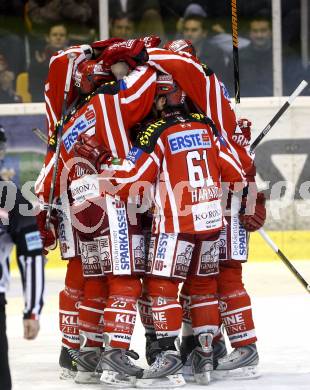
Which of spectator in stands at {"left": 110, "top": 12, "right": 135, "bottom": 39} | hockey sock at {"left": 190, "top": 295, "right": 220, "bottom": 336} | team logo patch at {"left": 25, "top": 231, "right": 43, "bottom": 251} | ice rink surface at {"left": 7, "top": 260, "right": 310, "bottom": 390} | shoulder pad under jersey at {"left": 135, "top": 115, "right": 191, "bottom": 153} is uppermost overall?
team logo patch at {"left": 25, "top": 231, "right": 43, "bottom": 251}

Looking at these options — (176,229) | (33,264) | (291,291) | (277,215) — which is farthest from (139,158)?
(277,215)

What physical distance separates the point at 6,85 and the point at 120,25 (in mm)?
955

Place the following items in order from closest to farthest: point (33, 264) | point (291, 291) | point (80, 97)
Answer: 1. point (33, 264)
2. point (80, 97)
3. point (291, 291)

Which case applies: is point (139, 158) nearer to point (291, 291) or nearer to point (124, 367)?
point (124, 367)

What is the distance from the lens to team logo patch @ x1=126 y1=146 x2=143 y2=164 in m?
6.10

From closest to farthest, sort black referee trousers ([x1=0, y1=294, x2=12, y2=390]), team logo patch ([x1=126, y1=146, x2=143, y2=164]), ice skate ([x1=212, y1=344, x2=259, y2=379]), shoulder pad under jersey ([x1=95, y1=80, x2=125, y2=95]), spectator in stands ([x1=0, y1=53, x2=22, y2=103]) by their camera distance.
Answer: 1. black referee trousers ([x1=0, y1=294, x2=12, y2=390])
2. team logo patch ([x1=126, y1=146, x2=143, y2=164])
3. shoulder pad under jersey ([x1=95, y1=80, x2=125, y2=95])
4. ice skate ([x1=212, y1=344, x2=259, y2=379])
5. spectator in stands ([x1=0, y1=53, x2=22, y2=103])

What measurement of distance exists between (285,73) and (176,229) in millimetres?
4745

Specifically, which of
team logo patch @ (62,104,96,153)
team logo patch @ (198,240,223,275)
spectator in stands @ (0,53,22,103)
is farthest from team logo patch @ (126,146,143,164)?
spectator in stands @ (0,53,22,103)

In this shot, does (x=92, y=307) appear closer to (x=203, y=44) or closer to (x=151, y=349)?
(x=151, y=349)

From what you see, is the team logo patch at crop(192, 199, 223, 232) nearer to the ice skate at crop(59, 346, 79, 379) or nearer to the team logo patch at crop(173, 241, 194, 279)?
the team logo patch at crop(173, 241, 194, 279)

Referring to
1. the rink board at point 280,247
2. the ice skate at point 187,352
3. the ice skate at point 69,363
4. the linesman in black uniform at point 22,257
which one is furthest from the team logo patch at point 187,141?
the rink board at point 280,247

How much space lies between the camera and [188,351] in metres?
6.61

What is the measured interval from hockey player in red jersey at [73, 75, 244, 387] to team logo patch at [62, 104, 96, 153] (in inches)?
4.3

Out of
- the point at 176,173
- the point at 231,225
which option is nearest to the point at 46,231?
the point at 176,173
